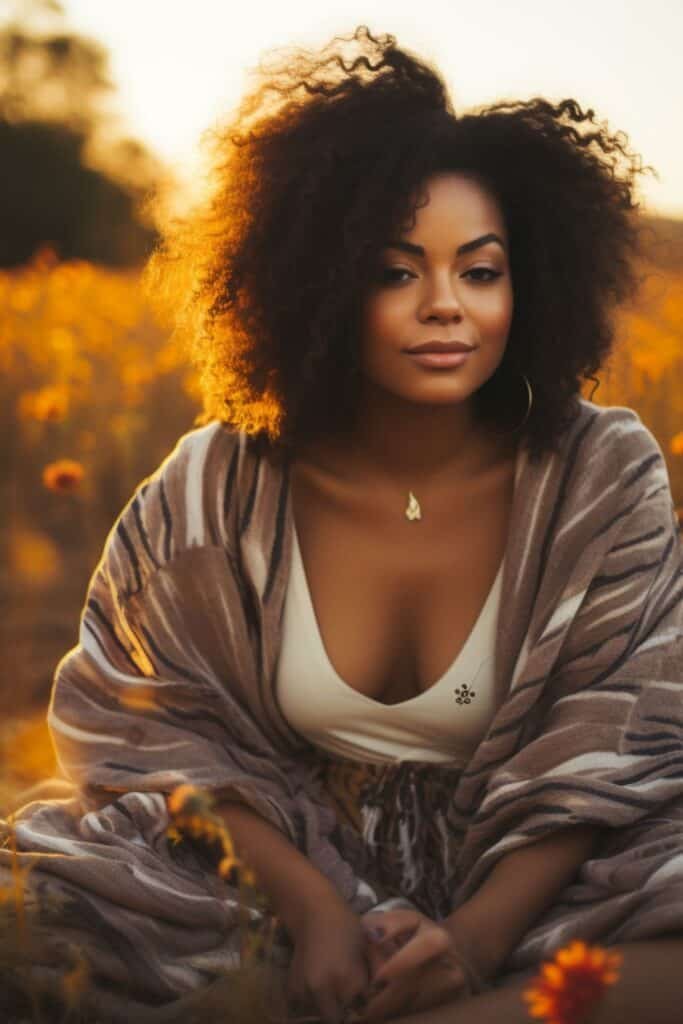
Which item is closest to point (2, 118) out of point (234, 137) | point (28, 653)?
point (28, 653)

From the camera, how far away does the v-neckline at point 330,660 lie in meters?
2.16

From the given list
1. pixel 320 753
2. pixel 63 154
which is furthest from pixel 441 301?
pixel 63 154

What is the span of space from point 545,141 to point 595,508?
0.58 m

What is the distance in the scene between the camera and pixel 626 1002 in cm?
173

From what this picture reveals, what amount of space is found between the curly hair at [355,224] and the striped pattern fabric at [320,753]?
0.11 m

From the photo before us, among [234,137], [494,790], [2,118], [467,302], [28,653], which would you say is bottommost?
[28,653]

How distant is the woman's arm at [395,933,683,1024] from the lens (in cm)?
172

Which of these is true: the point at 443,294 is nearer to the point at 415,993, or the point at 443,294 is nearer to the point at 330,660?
the point at 330,660

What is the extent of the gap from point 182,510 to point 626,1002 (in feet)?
3.29

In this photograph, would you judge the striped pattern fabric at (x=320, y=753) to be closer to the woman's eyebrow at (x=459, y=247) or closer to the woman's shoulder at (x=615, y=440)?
the woman's shoulder at (x=615, y=440)

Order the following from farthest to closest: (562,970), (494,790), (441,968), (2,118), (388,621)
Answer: (2,118) < (388,621) < (494,790) < (441,968) < (562,970)

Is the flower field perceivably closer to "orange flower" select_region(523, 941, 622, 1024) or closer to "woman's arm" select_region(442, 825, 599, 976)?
"woman's arm" select_region(442, 825, 599, 976)

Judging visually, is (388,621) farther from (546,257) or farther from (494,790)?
(546,257)

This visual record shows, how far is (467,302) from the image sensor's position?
2117mm
